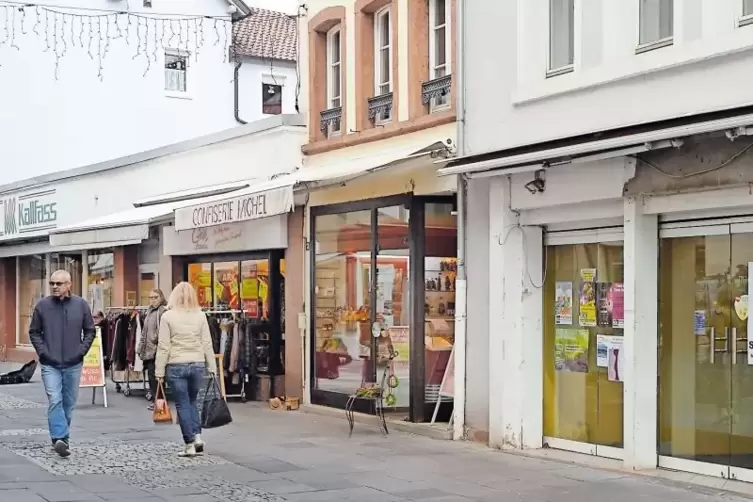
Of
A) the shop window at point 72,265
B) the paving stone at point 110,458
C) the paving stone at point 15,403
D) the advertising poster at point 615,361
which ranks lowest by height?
the paving stone at point 15,403

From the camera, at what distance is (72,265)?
26859 millimetres

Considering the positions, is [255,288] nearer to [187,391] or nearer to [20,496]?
[187,391]

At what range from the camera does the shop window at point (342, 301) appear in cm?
1578

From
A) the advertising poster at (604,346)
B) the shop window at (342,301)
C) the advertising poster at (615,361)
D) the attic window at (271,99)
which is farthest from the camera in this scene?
the attic window at (271,99)

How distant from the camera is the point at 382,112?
625 inches

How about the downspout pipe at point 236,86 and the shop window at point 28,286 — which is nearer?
the shop window at point 28,286

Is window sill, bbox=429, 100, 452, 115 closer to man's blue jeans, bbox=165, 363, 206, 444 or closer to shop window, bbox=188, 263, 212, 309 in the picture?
man's blue jeans, bbox=165, 363, 206, 444

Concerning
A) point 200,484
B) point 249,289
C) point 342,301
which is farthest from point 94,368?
point 200,484

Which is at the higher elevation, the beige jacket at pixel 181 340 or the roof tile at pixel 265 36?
the roof tile at pixel 265 36

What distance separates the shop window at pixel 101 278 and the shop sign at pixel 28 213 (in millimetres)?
1668

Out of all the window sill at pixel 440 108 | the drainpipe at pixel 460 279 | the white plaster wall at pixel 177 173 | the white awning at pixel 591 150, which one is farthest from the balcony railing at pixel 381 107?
the white awning at pixel 591 150

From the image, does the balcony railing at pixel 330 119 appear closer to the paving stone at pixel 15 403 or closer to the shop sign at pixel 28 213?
the paving stone at pixel 15 403

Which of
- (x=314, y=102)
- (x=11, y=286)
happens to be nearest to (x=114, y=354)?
(x=314, y=102)

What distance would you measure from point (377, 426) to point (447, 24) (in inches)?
202
